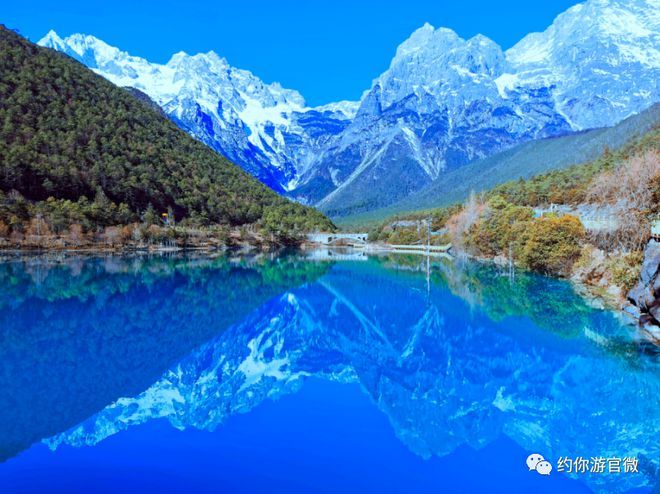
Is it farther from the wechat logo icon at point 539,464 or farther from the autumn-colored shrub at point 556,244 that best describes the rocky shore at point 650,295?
the autumn-colored shrub at point 556,244

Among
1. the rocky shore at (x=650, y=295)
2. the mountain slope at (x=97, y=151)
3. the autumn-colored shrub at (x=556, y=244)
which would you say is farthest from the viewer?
the mountain slope at (x=97, y=151)

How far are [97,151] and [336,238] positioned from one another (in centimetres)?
4572

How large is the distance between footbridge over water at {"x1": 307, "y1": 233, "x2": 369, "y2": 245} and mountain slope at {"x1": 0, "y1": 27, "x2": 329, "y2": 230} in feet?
17.1

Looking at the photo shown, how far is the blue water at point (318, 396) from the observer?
958cm

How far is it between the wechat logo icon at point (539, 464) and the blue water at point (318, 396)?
15 centimetres

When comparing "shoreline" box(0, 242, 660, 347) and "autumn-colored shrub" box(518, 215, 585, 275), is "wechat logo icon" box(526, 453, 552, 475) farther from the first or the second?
"autumn-colored shrub" box(518, 215, 585, 275)

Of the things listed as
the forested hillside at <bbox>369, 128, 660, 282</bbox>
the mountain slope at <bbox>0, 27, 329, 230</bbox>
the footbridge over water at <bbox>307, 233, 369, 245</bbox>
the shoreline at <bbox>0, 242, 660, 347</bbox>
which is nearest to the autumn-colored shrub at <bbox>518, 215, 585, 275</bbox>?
the forested hillside at <bbox>369, 128, 660, 282</bbox>

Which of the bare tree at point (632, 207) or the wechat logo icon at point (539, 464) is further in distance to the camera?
the bare tree at point (632, 207)

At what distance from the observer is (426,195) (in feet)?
608

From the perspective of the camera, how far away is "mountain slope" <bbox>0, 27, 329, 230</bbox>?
77250 millimetres

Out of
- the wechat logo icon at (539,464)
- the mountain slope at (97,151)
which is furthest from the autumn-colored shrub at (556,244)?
the mountain slope at (97,151)

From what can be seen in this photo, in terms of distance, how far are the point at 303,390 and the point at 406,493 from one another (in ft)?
21.2

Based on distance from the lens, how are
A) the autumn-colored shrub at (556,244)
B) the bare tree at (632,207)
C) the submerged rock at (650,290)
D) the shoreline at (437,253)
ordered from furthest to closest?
the autumn-colored shrub at (556,244) < the bare tree at (632,207) < the shoreline at (437,253) < the submerged rock at (650,290)

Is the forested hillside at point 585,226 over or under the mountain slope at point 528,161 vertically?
under
